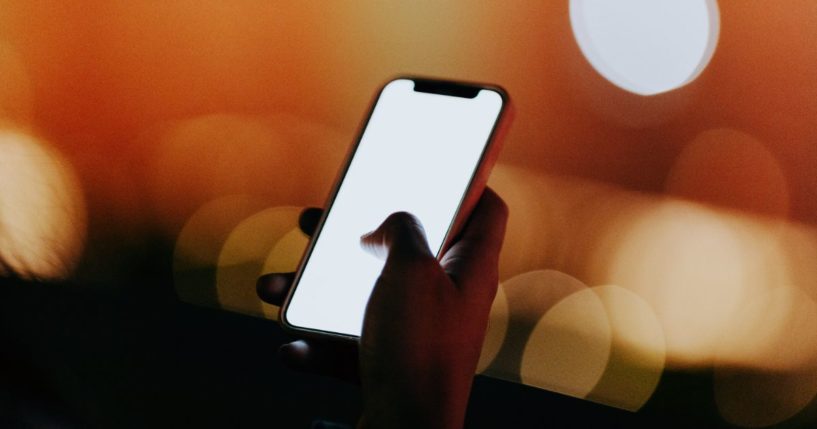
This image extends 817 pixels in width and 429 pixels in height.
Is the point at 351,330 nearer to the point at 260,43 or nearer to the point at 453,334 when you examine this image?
the point at 453,334

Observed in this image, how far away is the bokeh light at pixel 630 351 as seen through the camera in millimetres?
1340

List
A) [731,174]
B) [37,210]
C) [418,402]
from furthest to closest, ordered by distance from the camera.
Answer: [37,210]
[731,174]
[418,402]

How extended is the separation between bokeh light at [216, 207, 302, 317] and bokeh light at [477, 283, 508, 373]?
484mm

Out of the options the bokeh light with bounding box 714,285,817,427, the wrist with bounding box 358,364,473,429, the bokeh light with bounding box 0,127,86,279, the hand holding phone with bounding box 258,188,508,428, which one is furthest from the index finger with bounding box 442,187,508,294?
the bokeh light with bounding box 0,127,86,279

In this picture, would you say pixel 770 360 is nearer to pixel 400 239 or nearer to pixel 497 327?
pixel 497 327

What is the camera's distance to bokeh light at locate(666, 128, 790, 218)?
4.06 feet

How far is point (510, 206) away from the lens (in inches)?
56.2

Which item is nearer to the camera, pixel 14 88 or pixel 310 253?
pixel 310 253

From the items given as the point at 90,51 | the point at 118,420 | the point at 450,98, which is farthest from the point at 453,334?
the point at 90,51

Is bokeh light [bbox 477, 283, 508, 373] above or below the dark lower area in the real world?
above

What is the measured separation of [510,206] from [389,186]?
2.15ft

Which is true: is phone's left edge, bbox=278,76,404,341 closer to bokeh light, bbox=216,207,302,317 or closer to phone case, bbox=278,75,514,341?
phone case, bbox=278,75,514,341

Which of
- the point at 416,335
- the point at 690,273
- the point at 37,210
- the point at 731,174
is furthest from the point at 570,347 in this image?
the point at 37,210

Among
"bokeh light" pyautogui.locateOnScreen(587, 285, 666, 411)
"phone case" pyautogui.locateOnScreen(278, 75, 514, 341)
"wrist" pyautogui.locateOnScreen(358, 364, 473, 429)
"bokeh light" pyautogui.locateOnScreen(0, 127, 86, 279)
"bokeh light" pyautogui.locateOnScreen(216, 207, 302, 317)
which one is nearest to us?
"wrist" pyautogui.locateOnScreen(358, 364, 473, 429)
